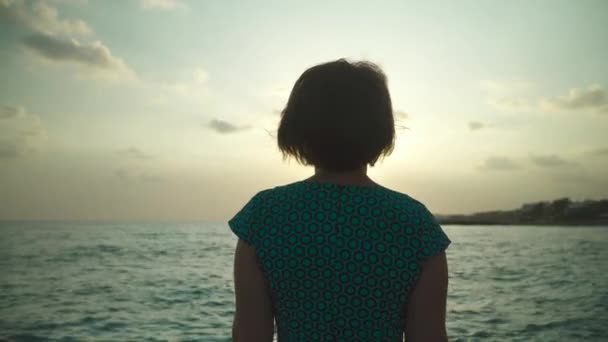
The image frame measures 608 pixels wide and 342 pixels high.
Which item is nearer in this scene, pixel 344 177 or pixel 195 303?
pixel 344 177

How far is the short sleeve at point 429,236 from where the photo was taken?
1.45 meters

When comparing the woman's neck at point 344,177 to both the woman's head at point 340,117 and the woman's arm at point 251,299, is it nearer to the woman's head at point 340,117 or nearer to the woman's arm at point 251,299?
the woman's head at point 340,117

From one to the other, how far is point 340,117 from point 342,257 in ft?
1.37

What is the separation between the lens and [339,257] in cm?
141

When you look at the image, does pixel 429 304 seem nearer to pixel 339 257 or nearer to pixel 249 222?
pixel 339 257

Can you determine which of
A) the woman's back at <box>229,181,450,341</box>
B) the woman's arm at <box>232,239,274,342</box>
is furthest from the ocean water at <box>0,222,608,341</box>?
the woman's back at <box>229,181,450,341</box>

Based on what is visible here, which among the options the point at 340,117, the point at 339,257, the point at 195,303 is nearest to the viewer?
the point at 339,257

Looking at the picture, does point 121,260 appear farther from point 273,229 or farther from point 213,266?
point 273,229


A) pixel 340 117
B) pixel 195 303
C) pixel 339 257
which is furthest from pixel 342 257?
pixel 195 303

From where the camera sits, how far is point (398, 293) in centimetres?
144

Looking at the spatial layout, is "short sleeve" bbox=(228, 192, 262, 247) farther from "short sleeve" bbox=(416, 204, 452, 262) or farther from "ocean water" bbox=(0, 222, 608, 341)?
"ocean water" bbox=(0, 222, 608, 341)

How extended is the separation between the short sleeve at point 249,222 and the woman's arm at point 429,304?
1.59 ft

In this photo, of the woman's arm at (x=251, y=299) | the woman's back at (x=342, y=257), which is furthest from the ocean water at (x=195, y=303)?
the woman's back at (x=342, y=257)

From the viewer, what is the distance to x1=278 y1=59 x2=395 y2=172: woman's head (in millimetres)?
1523
